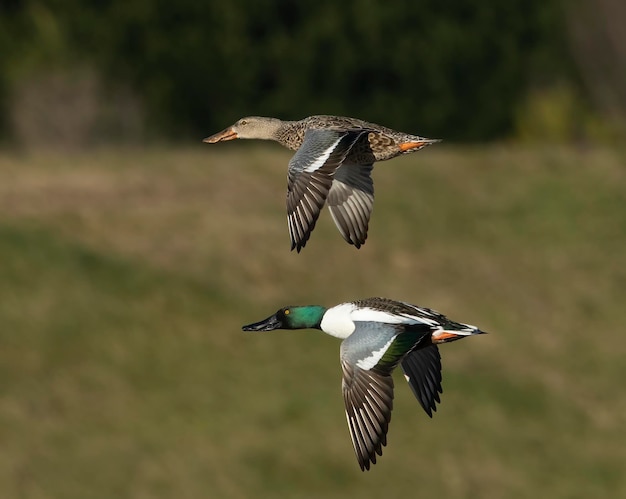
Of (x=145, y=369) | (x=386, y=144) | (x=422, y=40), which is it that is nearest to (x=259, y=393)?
(x=145, y=369)

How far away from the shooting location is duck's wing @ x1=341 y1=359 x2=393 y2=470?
3994 mm

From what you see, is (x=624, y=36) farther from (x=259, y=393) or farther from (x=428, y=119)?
(x=259, y=393)

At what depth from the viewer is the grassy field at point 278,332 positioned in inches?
712

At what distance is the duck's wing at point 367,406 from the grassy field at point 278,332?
42.9ft

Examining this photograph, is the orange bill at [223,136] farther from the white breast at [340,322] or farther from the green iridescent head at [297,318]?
the white breast at [340,322]

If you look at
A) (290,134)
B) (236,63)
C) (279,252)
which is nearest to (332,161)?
(290,134)

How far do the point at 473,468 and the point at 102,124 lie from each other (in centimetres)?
1136

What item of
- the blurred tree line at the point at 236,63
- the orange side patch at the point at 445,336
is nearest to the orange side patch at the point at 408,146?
the orange side patch at the point at 445,336

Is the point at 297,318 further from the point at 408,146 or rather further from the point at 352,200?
the point at 408,146

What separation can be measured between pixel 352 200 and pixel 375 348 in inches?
29.3

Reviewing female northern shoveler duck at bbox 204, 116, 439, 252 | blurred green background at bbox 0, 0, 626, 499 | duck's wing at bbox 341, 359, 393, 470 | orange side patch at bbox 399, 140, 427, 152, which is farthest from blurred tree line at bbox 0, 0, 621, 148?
duck's wing at bbox 341, 359, 393, 470

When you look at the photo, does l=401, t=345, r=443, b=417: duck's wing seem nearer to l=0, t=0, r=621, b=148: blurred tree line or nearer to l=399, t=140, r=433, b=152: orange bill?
l=399, t=140, r=433, b=152: orange bill

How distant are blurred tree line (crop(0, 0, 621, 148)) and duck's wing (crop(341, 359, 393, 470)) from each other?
69.4ft

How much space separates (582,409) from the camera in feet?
67.4
